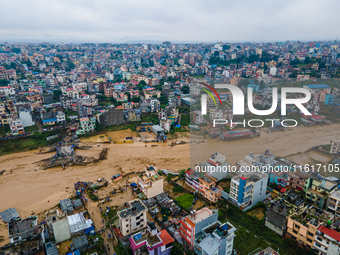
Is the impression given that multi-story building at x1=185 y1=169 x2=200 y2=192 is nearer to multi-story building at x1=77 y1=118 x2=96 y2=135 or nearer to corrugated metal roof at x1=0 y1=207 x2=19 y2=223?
corrugated metal roof at x1=0 y1=207 x2=19 y2=223

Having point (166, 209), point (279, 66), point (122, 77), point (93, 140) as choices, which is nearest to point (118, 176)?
point (166, 209)

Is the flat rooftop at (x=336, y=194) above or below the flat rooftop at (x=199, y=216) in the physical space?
above

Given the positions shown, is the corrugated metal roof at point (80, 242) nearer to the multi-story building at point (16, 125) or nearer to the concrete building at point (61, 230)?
the concrete building at point (61, 230)

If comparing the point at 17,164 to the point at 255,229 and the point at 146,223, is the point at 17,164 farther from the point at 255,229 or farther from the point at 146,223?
the point at 255,229

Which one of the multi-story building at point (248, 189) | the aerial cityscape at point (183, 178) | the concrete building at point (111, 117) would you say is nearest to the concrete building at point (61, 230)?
the aerial cityscape at point (183, 178)

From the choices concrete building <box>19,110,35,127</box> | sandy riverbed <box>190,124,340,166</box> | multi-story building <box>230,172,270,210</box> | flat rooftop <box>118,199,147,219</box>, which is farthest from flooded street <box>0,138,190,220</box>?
multi-story building <box>230,172,270,210</box>

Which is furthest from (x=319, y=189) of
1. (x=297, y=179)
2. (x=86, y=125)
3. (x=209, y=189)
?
(x=86, y=125)
